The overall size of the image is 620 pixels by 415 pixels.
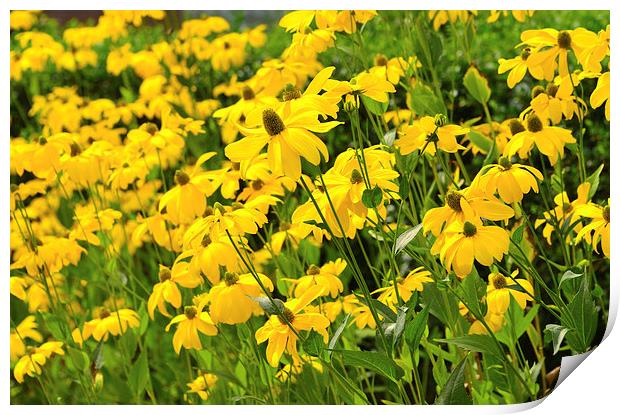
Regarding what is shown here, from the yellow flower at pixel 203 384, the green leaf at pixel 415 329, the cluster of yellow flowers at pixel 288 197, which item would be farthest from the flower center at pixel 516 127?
the yellow flower at pixel 203 384

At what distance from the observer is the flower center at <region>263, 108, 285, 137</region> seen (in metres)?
0.91

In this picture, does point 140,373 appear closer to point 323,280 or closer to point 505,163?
point 323,280

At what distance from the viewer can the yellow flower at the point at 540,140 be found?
1.14 metres

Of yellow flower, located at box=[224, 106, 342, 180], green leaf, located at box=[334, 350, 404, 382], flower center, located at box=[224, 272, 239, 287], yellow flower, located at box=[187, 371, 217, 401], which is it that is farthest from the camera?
yellow flower, located at box=[187, 371, 217, 401]

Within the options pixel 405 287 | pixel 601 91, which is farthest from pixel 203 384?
pixel 601 91

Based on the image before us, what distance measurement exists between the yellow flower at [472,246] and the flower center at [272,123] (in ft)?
0.76

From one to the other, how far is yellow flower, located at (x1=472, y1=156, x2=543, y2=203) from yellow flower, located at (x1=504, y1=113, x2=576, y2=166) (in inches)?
3.8

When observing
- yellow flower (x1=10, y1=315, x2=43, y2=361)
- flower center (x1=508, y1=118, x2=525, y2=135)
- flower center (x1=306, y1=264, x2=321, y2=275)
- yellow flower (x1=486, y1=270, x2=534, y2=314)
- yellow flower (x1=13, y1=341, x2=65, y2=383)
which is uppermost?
flower center (x1=508, y1=118, x2=525, y2=135)

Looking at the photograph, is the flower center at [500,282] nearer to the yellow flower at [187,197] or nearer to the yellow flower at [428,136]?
the yellow flower at [428,136]

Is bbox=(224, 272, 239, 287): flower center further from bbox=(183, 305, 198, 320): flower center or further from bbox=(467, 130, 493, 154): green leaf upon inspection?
bbox=(467, 130, 493, 154): green leaf

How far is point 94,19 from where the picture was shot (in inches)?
82.4

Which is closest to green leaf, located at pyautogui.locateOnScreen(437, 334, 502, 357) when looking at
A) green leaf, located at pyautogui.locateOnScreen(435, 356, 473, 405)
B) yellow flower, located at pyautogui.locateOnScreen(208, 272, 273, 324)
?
green leaf, located at pyautogui.locateOnScreen(435, 356, 473, 405)

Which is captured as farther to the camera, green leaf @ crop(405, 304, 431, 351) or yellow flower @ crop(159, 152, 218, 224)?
yellow flower @ crop(159, 152, 218, 224)
